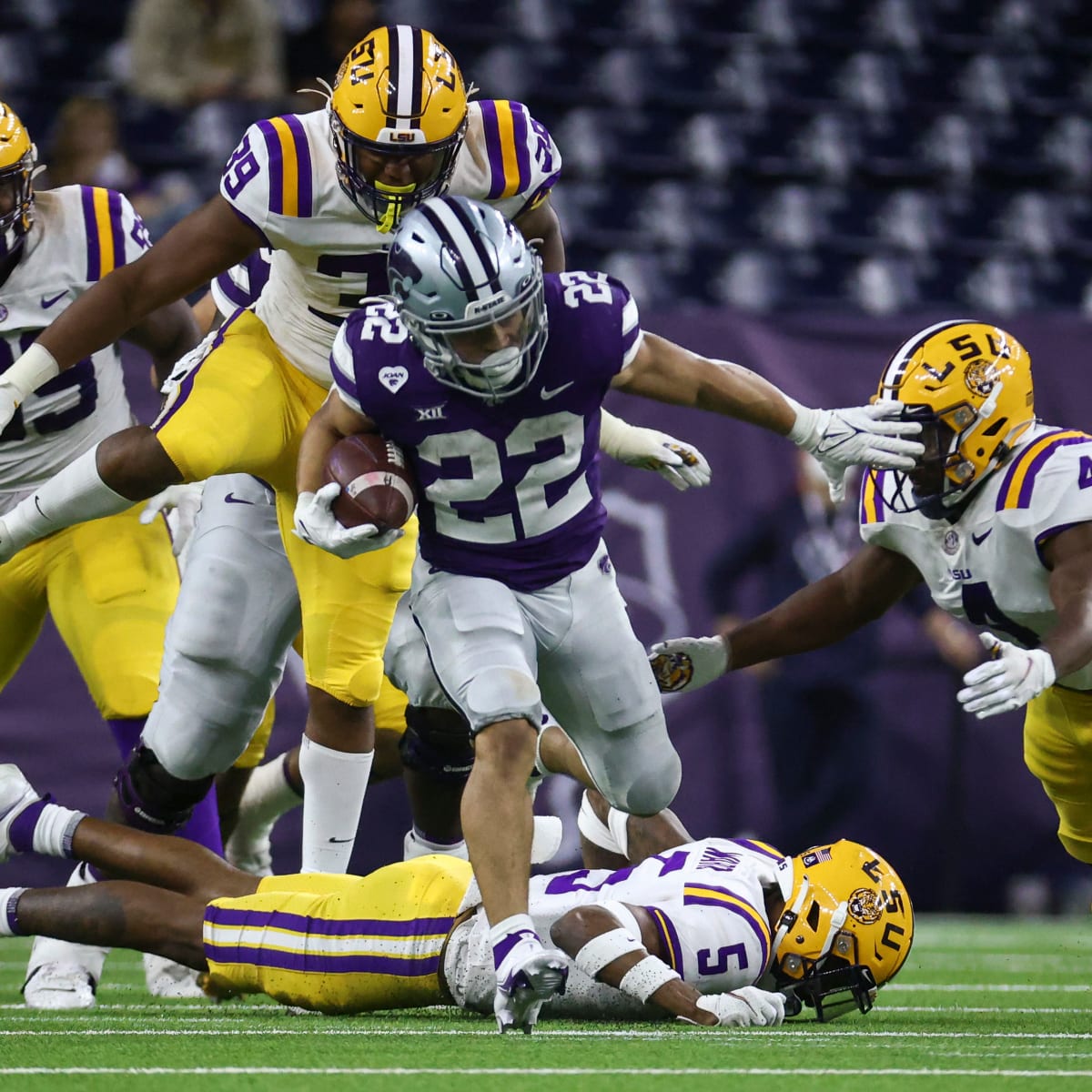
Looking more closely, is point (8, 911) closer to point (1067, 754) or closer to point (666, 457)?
point (666, 457)

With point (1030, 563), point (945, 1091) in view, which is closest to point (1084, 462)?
point (1030, 563)

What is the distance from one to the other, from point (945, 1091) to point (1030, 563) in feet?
5.48

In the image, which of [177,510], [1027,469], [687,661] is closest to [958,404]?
[1027,469]

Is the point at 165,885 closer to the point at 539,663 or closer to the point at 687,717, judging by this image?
the point at 539,663

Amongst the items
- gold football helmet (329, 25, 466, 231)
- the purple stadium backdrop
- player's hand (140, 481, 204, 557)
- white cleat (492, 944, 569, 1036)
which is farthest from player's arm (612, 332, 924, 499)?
the purple stadium backdrop

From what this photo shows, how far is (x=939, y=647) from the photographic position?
259 inches

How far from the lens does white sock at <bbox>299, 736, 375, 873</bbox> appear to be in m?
4.05

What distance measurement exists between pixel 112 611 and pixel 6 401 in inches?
20.5

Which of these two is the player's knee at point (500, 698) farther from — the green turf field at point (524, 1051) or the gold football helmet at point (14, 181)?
the gold football helmet at point (14, 181)

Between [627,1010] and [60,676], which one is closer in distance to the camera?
[627,1010]

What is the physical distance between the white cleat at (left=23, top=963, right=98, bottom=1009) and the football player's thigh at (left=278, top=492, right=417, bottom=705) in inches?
30.8

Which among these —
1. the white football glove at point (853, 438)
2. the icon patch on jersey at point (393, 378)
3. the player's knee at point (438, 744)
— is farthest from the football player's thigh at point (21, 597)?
the white football glove at point (853, 438)

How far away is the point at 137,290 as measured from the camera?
154 inches

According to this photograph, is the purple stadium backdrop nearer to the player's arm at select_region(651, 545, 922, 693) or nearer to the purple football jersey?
the player's arm at select_region(651, 545, 922, 693)
